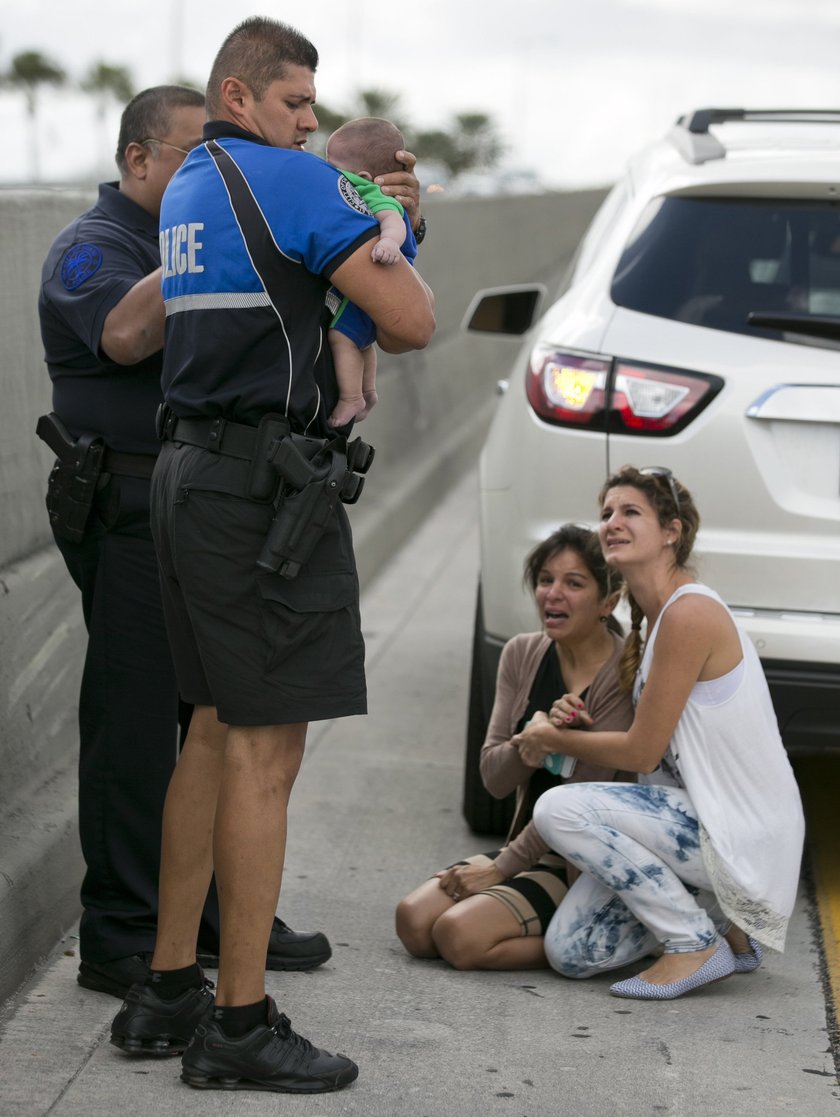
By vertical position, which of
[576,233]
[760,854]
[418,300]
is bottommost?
[576,233]

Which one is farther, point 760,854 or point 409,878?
point 409,878

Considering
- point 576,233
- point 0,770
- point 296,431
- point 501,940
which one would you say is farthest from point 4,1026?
point 576,233

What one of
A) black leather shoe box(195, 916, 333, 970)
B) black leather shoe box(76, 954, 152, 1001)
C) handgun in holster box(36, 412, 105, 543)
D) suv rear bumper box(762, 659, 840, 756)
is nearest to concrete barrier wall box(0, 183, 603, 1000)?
black leather shoe box(76, 954, 152, 1001)

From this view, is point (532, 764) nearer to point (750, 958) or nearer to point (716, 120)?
point (750, 958)

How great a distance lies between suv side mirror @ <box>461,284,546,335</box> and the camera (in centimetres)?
632

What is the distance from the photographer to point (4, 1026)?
11.7 ft

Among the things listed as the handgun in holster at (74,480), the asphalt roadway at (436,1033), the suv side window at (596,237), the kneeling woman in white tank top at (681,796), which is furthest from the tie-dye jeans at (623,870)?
the suv side window at (596,237)

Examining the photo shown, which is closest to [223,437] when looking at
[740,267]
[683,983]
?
[683,983]

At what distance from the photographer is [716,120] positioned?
5336 mm

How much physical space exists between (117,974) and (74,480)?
1.06 metres

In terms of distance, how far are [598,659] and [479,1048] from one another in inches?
43.1

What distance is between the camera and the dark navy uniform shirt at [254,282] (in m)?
3.05

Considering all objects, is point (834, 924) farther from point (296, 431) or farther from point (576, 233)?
point (576, 233)

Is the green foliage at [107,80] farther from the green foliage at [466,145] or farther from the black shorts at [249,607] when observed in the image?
the black shorts at [249,607]
